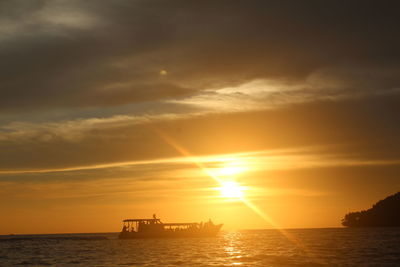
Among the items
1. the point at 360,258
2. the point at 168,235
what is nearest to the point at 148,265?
the point at 360,258

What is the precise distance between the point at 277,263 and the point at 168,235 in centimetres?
11700

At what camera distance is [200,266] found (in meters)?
63.3

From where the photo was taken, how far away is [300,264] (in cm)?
6456

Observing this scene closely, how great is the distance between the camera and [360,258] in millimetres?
71625

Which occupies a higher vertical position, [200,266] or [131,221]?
[131,221]

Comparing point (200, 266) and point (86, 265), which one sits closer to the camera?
point (200, 266)

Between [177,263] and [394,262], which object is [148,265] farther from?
[394,262]

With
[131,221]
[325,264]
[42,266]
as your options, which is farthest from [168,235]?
[325,264]

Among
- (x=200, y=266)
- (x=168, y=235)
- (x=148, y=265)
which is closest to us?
(x=200, y=266)

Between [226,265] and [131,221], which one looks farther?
[131,221]

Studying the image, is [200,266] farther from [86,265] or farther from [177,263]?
[86,265]

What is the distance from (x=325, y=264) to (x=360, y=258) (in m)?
10.7

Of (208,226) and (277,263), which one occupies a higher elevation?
(208,226)

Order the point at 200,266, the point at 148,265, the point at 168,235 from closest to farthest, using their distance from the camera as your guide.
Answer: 1. the point at 200,266
2. the point at 148,265
3. the point at 168,235
